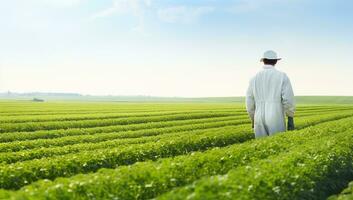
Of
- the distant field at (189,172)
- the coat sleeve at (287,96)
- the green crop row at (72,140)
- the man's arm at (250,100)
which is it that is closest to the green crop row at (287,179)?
the distant field at (189,172)

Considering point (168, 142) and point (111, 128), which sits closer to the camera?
point (168, 142)

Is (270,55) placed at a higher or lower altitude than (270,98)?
higher

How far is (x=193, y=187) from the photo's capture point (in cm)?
650

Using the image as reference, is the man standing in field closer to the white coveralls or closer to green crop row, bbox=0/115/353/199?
the white coveralls

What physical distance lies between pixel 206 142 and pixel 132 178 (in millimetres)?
10025

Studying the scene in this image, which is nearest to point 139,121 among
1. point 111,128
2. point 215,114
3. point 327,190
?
point 111,128

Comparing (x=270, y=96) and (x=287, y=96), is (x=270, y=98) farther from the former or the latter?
(x=287, y=96)

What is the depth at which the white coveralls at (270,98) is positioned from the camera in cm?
1398

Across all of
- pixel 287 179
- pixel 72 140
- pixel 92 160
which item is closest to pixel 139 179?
pixel 287 179

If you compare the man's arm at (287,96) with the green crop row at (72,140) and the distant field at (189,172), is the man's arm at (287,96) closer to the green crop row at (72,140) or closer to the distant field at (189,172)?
the distant field at (189,172)

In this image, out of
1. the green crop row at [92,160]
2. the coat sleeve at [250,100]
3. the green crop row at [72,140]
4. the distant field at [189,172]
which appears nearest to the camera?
the distant field at [189,172]

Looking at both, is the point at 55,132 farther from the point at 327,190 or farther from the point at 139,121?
the point at 327,190

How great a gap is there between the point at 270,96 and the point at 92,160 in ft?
17.5

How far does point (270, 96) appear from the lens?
1415cm
